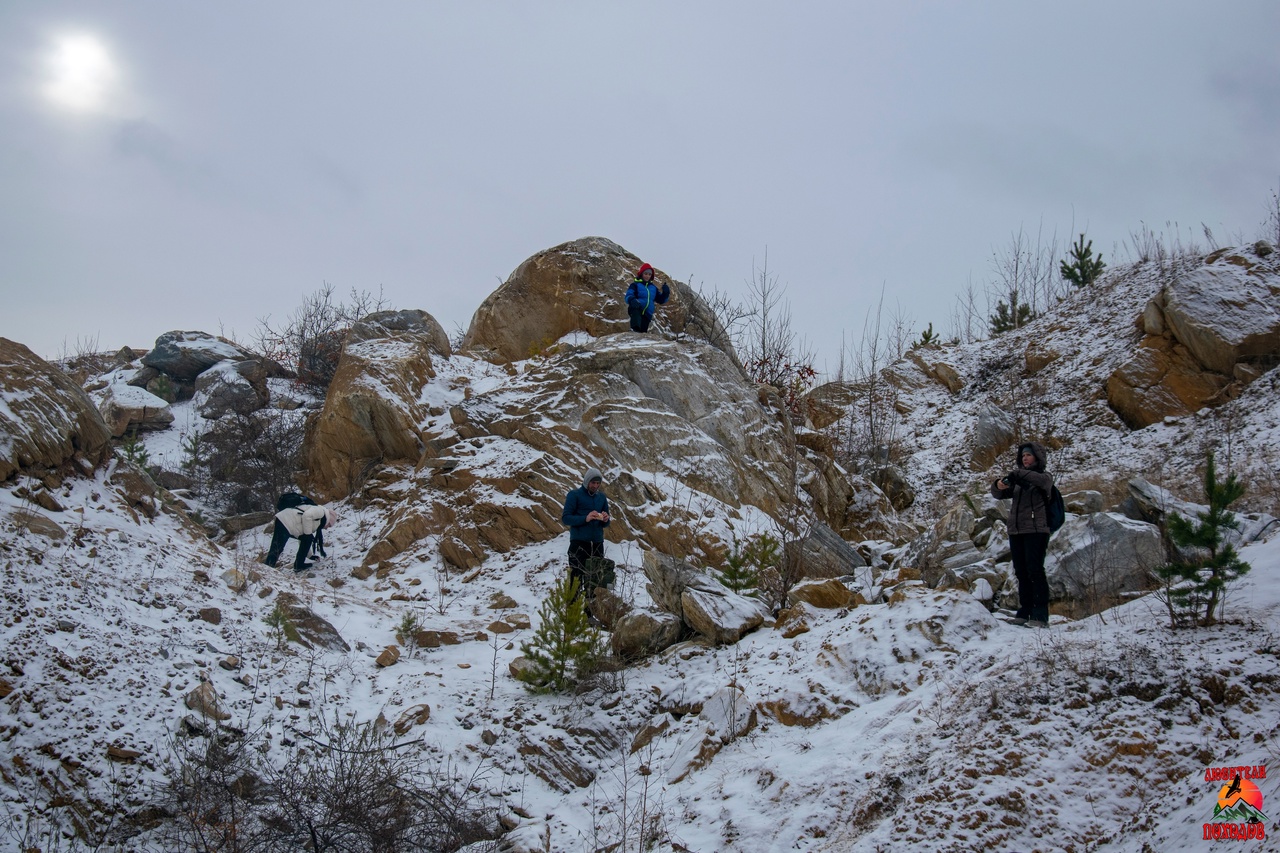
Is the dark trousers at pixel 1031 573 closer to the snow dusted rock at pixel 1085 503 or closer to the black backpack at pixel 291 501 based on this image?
the snow dusted rock at pixel 1085 503

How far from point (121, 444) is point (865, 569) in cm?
1464

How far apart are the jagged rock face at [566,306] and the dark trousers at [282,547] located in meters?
6.61

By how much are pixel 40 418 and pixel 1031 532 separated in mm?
10054

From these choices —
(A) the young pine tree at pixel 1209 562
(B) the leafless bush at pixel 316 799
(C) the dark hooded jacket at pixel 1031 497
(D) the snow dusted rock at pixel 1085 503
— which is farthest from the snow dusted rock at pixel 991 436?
(B) the leafless bush at pixel 316 799

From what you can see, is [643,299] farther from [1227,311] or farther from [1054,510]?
[1227,311]

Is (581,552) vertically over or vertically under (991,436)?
Answer: under

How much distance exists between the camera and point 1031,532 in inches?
252

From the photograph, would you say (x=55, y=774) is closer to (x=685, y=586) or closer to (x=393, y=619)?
(x=393, y=619)

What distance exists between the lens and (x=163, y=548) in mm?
7875

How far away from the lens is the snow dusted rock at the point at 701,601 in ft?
24.1

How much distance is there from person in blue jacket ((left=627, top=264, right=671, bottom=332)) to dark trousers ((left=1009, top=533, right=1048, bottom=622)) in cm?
915

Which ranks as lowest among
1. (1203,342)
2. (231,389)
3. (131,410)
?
(131,410)

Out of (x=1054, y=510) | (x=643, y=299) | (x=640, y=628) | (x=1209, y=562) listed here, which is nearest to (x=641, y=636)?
(x=640, y=628)

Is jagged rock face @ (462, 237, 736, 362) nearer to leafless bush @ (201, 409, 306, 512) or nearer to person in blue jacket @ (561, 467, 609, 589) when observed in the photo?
leafless bush @ (201, 409, 306, 512)
